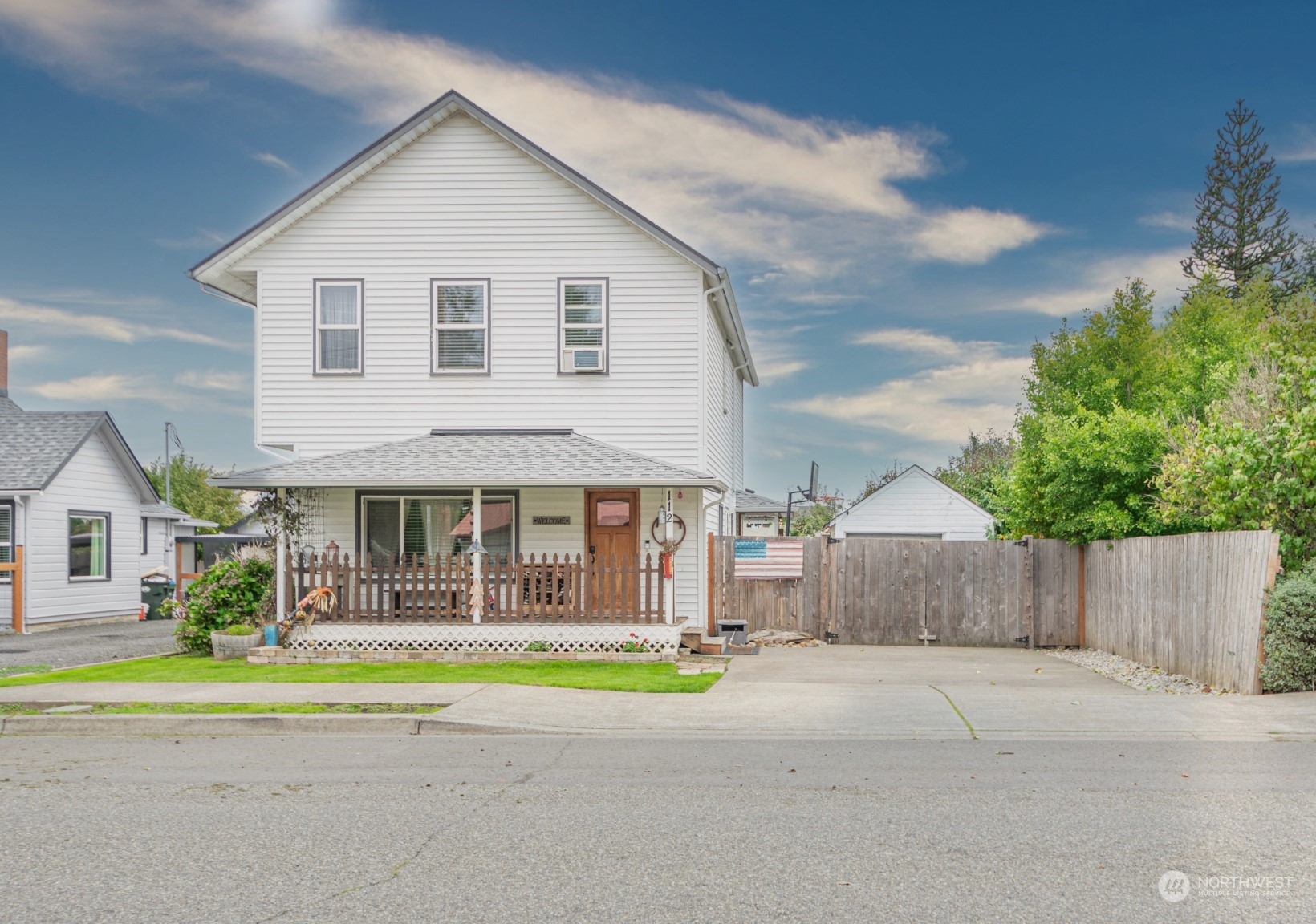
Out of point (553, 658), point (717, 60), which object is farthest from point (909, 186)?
point (553, 658)

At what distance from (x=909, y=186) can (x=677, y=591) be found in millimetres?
13281

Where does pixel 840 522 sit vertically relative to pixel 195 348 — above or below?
below

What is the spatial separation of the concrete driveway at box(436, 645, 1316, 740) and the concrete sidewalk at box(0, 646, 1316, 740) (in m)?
0.02

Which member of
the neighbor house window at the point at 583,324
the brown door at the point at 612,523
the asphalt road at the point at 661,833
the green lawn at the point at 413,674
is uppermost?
the neighbor house window at the point at 583,324

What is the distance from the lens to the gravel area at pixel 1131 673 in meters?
13.3

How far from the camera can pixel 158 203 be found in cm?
2698

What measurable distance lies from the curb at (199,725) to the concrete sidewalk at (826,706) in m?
0.83

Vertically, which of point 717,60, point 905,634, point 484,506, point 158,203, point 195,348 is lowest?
point 905,634

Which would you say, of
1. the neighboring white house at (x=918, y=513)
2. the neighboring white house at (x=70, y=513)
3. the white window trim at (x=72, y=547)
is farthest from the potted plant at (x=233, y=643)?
the neighboring white house at (x=918, y=513)

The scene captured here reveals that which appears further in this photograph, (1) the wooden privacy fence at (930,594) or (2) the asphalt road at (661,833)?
(1) the wooden privacy fence at (930,594)

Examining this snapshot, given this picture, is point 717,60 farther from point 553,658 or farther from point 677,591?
point 553,658

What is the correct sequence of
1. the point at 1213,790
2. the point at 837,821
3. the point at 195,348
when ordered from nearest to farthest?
1. the point at 837,821
2. the point at 1213,790
3. the point at 195,348

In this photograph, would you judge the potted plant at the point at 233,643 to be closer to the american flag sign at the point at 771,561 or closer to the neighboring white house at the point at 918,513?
the american flag sign at the point at 771,561

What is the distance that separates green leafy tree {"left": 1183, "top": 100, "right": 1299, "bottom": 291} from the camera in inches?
2023
